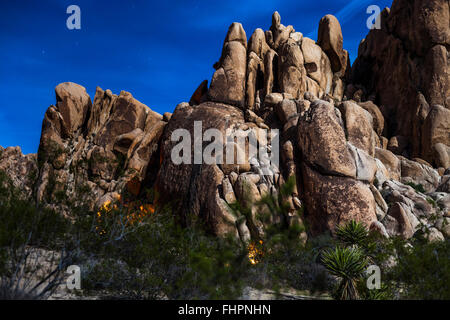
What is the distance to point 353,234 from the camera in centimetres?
1681

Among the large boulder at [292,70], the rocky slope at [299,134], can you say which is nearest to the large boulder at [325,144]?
the rocky slope at [299,134]

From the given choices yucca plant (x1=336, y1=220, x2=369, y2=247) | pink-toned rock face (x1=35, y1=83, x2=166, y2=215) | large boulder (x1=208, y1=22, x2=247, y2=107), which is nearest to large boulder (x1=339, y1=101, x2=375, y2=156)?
yucca plant (x1=336, y1=220, x2=369, y2=247)

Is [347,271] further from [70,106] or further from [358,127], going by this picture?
[70,106]

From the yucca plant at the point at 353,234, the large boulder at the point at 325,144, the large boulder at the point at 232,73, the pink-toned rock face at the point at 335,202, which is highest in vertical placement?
the large boulder at the point at 232,73

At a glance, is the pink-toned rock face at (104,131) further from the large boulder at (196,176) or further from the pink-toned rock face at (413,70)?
the pink-toned rock face at (413,70)

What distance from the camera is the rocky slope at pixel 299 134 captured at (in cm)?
1933

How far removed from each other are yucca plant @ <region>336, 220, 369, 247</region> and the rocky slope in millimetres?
1345

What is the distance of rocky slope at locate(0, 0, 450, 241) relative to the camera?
19328 mm

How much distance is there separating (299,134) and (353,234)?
24.7 feet

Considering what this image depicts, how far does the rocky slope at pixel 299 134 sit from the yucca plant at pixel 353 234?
134 cm

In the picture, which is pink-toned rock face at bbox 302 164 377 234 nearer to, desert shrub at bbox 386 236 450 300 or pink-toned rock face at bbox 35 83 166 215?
desert shrub at bbox 386 236 450 300

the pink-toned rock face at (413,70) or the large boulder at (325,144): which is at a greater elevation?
the pink-toned rock face at (413,70)

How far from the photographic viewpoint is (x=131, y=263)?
1233 cm

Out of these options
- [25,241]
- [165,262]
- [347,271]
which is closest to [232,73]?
[165,262]
